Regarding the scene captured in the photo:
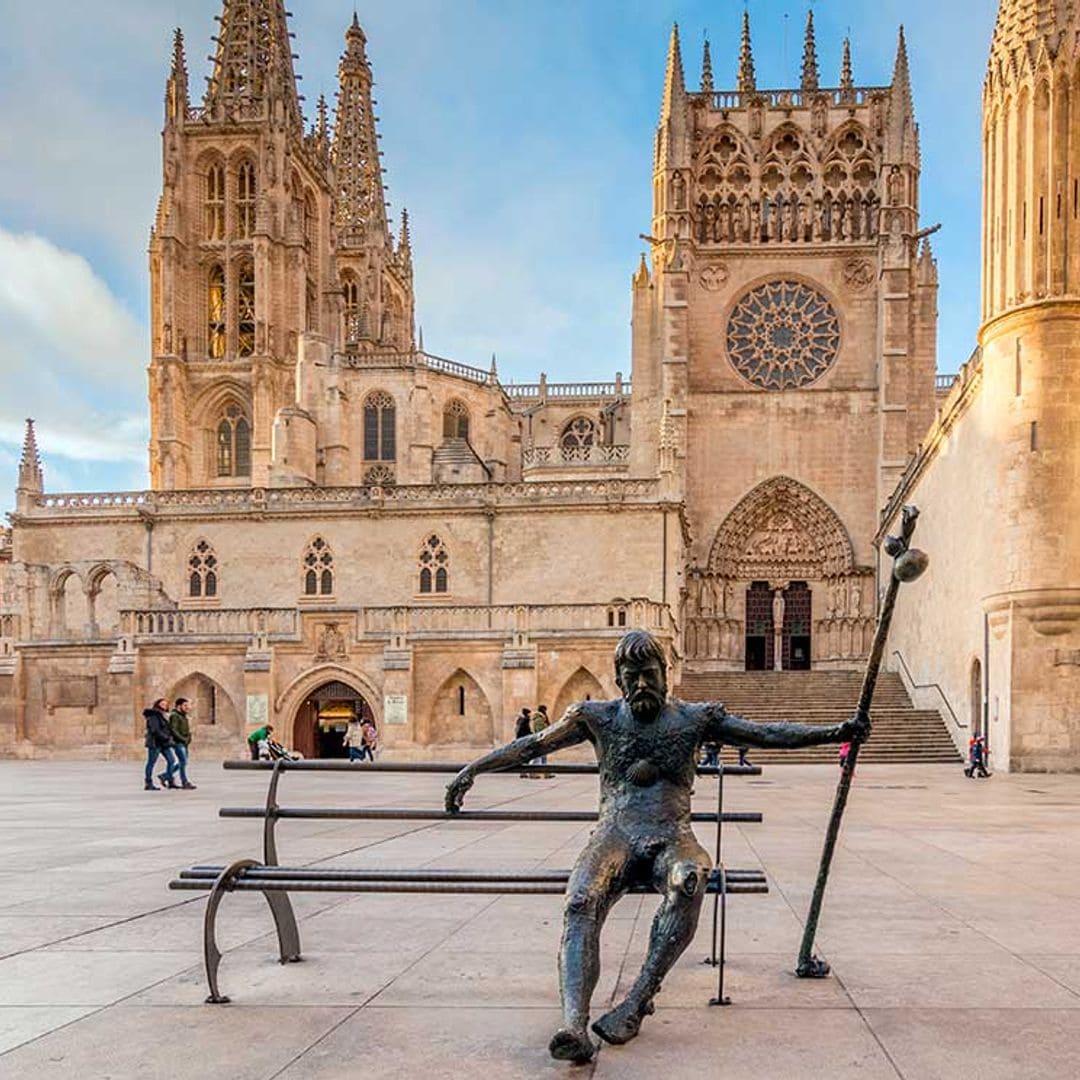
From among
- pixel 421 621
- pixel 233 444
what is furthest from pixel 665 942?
pixel 233 444

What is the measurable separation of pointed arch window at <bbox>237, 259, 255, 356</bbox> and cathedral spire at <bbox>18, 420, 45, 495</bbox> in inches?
890

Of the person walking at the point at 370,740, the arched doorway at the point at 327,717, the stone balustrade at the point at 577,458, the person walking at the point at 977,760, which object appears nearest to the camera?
the person walking at the point at 977,760

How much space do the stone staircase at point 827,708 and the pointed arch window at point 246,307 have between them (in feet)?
114

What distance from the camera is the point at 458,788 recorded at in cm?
461

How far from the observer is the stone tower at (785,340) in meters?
42.1

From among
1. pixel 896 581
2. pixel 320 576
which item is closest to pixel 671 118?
pixel 320 576

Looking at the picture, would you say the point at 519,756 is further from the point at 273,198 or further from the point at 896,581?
the point at 273,198

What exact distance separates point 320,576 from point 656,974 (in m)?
32.8

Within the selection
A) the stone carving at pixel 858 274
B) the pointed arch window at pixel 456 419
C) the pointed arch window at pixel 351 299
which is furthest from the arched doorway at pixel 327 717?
the pointed arch window at pixel 351 299

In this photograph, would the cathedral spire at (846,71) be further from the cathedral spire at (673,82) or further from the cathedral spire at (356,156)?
the cathedral spire at (356,156)

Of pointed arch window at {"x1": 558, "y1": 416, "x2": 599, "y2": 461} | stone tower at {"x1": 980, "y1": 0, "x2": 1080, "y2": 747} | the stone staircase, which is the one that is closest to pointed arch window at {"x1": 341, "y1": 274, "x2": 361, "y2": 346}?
pointed arch window at {"x1": 558, "y1": 416, "x2": 599, "y2": 461}

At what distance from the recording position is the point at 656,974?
12.7 feet

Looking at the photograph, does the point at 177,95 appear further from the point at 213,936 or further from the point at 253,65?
the point at 213,936

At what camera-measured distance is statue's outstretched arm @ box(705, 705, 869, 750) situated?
4.30 meters
